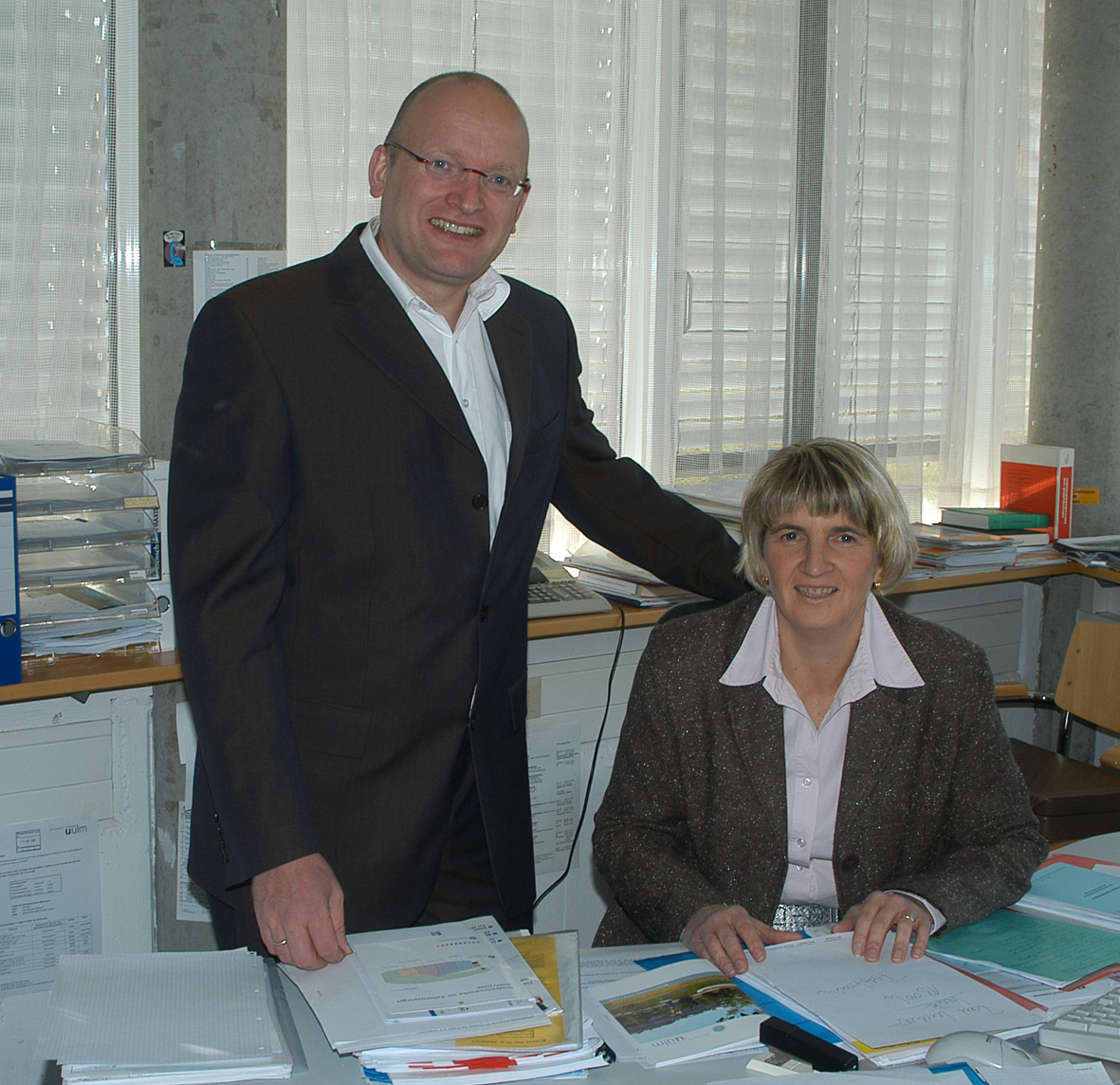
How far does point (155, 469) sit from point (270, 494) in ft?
2.85

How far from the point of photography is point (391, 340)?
1.67 m

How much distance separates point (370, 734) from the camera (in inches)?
65.5

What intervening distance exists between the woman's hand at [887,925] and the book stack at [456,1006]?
37 centimetres

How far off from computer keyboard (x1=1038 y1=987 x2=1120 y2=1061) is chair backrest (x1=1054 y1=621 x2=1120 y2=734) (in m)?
1.85

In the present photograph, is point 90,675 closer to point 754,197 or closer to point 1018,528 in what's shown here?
point 754,197

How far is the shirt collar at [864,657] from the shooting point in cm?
183

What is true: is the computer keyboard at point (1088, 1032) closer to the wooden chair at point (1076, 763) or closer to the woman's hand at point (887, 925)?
the woman's hand at point (887, 925)

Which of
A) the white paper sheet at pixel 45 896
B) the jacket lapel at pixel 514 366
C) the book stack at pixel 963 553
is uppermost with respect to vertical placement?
the jacket lapel at pixel 514 366

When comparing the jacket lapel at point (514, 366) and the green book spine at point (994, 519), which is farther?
the green book spine at point (994, 519)

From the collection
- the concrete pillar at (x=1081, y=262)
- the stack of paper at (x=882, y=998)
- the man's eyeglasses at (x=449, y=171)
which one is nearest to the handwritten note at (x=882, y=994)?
the stack of paper at (x=882, y=998)

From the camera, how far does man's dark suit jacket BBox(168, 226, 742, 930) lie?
4.89 feet

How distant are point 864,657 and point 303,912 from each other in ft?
3.01

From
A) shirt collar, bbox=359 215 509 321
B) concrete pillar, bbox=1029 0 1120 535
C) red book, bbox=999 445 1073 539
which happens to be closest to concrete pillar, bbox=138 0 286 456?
shirt collar, bbox=359 215 509 321

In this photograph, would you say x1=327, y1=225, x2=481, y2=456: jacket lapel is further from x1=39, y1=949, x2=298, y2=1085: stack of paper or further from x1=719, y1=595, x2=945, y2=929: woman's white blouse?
x1=39, y1=949, x2=298, y2=1085: stack of paper
